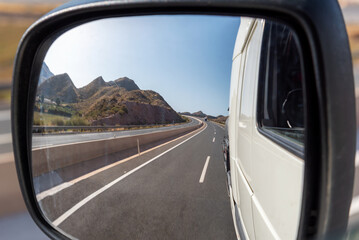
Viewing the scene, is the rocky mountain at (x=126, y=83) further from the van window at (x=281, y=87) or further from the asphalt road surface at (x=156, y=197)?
the van window at (x=281, y=87)

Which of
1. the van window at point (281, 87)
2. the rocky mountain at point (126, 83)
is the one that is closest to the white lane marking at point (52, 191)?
the rocky mountain at point (126, 83)

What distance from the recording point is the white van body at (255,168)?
925mm

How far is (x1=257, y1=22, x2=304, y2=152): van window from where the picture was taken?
38.0 inches

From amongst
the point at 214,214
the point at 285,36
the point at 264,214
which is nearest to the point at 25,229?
the point at 214,214

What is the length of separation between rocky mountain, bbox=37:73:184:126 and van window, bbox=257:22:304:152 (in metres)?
0.52

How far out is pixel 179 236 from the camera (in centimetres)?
164

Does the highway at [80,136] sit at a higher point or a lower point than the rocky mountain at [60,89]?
lower

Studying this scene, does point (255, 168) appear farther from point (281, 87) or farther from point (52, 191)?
point (52, 191)

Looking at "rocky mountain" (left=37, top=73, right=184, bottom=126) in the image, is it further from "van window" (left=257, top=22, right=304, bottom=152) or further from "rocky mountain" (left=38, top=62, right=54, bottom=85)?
"van window" (left=257, top=22, right=304, bottom=152)

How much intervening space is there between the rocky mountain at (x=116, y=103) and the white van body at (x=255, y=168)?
459 mm

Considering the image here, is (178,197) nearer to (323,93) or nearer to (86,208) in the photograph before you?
(86,208)

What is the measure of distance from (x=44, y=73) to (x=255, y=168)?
1540 mm

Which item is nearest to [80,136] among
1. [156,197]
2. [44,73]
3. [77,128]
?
[77,128]

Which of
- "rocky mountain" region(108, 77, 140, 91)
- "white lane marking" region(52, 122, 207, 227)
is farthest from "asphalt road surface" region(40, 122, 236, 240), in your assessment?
"rocky mountain" region(108, 77, 140, 91)
